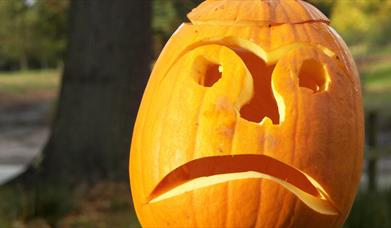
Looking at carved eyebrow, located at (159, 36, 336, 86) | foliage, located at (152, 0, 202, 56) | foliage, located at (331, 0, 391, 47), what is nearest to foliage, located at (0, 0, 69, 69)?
foliage, located at (152, 0, 202, 56)

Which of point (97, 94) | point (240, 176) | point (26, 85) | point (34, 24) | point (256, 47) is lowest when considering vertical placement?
point (26, 85)

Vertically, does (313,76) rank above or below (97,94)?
above

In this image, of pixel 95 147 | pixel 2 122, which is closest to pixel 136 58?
pixel 95 147

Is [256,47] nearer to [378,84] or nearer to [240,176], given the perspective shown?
[240,176]

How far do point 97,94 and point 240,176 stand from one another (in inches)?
184

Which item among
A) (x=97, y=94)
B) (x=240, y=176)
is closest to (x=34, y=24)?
(x=97, y=94)

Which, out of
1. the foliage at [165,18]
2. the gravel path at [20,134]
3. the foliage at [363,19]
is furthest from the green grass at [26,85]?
the foliage at [165,18]

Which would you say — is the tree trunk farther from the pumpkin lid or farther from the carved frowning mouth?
the carved frowning mouth

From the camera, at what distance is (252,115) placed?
7.99ft

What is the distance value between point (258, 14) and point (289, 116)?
0.39 meters

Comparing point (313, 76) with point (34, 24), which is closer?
point (313, 76)

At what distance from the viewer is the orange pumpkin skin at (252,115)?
2209 mm

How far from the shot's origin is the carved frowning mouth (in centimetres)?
223

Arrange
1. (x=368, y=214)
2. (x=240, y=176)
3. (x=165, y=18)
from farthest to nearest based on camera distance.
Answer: (x=165, y=18)
(x=368, y=214)
(x=240, y=176)
